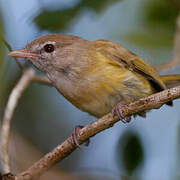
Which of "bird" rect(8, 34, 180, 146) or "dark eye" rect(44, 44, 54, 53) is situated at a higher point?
"dark eye" rect(44, 44, 54, 53)

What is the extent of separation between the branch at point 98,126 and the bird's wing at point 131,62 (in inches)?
35.2

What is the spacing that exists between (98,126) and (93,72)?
76 centimetres

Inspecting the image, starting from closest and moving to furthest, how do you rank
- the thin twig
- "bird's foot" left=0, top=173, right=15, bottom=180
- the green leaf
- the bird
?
"bird's foot" left=0, top=173, right=15, bottom=180, the thin twig, the bird, the green leaf

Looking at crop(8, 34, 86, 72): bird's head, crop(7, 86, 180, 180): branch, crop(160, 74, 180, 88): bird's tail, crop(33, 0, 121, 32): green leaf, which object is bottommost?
crop(160, 74, 180, 88): bird's tail

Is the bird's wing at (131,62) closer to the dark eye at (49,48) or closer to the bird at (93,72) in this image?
the bird at (93,72)

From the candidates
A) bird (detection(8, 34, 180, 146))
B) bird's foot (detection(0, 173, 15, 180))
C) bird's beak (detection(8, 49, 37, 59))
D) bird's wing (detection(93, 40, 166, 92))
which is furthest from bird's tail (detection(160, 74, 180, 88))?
bird's foot (detection(0, 173, 15, 180))

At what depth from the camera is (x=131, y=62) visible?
3520mm

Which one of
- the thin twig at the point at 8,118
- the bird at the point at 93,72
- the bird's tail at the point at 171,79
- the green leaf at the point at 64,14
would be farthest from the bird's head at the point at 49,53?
the bird's tail at the point at 171,79

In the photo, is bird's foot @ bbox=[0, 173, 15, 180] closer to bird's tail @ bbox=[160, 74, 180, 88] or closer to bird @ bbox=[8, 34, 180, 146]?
bird @ bbox=[8, 34, 180, 146]

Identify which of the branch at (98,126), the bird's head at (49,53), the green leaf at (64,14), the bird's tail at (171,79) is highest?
the green leaf at (64,14)

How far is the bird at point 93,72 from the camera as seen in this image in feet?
10.5

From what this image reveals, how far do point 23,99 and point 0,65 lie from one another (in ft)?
9.43

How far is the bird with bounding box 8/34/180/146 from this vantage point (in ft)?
10.5

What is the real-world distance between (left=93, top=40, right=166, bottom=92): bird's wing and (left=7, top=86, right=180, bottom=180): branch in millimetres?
894
